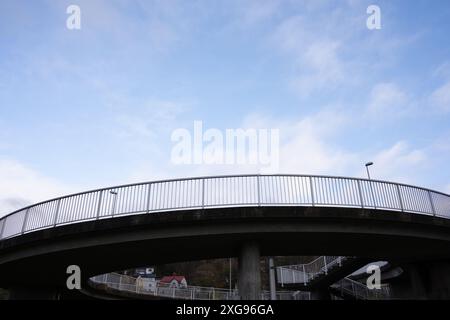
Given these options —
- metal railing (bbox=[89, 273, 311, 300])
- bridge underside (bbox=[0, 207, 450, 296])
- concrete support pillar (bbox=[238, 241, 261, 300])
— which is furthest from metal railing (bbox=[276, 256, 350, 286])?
concrete support pillar (bbox=[238, 241, 261, 300])

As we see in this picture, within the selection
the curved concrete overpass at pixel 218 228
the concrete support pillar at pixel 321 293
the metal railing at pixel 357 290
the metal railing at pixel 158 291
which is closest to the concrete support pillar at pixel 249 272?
the curved concrete overpass at pixel 218 228

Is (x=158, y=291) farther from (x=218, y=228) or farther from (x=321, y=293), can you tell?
(x=218, y=228)

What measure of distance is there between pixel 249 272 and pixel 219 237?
5.58 feet

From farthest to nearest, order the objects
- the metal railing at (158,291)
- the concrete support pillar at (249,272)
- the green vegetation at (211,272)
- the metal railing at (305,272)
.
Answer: the green vegetation at (211,272) < the metal railing at (158,291) < the metal railing at (305,272) < the concrete support pillar at (249,272)

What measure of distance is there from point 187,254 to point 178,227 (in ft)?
9.94

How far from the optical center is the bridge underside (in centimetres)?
1344

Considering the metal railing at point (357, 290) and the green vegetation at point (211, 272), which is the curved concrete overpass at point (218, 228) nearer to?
the metal railing at point (357, 290)

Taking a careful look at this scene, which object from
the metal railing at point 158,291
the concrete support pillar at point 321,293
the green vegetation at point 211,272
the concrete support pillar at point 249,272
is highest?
the green vegetation at point 211,272

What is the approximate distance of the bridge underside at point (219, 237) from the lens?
13.4 metres

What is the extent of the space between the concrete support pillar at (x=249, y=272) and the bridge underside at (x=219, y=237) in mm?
334

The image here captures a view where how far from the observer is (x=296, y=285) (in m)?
31.1

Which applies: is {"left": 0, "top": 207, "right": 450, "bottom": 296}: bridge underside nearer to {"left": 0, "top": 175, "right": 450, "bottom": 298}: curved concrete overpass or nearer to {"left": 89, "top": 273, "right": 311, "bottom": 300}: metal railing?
{"left": 0, "top": 175, "right": 450, "bottom": 298}: curved concrete overpass

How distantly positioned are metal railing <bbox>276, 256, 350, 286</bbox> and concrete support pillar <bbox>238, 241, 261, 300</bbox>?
45.4 ft

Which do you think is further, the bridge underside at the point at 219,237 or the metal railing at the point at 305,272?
the metal railing at the point at 305,272
